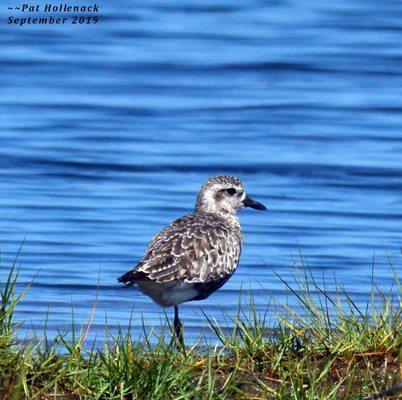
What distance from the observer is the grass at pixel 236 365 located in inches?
238

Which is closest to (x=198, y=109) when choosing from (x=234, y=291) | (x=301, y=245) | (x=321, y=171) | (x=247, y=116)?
(x=247, y=116)

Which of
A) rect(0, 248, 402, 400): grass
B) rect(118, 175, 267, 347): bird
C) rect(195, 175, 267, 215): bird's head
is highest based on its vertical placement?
rect(195, 175, 267, 215): bird's head

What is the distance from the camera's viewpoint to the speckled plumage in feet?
26.2

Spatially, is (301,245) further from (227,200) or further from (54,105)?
(54,105)

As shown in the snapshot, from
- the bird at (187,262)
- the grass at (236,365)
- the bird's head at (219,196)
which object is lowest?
the grass at (236,365)

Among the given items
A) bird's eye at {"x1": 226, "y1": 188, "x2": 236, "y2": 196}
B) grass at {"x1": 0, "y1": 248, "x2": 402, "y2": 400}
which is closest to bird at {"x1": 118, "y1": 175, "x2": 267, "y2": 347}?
bird's eye at {"x1": 226, "y1": 188, "x2": 236, "y2": 196}

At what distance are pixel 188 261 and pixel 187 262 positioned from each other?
11mm

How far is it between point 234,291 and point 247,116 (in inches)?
240

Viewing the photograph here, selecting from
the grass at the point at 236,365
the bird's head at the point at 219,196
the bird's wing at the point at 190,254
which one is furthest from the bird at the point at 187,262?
the grass at the point at 236,365

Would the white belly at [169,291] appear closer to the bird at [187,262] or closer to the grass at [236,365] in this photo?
the bird at [187,262]

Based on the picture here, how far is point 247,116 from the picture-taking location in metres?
16.8

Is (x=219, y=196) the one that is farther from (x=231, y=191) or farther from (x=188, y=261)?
(x=188, y=261)

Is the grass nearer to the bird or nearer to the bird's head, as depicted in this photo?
the bird

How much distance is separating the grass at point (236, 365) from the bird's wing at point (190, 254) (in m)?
1.10
